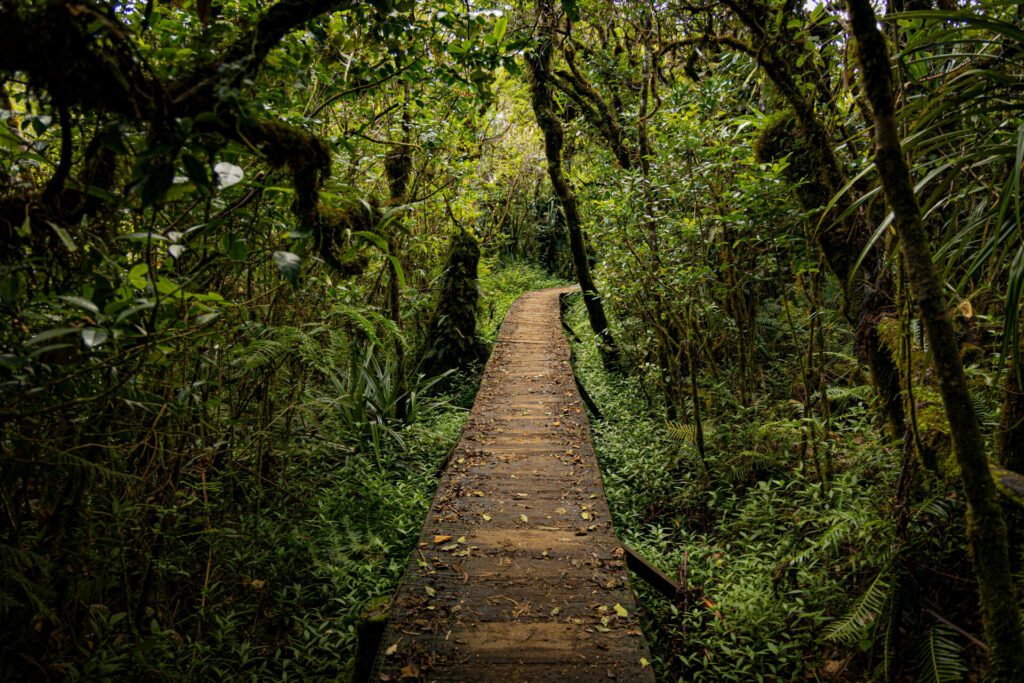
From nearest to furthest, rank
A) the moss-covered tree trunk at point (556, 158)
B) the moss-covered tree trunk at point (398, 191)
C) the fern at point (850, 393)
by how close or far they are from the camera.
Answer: the fern at point (850, 393), the moss-covered tree trunk at point (398, 191), the moss-covered tree trunk at point (556, 158)

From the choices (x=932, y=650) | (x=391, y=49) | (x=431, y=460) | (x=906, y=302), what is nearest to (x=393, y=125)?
(x=391, y=49)

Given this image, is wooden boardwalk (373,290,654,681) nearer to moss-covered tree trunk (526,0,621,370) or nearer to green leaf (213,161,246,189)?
green leaf (213,161,246,189)

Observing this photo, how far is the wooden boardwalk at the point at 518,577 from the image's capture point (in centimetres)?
210

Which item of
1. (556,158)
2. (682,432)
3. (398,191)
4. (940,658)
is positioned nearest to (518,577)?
(940,658)

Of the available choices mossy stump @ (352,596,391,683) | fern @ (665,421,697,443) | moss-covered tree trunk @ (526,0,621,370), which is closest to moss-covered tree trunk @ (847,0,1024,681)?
mossy stump @ (352,596,391,683)

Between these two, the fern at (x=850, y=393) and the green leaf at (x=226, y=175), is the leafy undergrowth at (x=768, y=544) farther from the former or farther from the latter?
the green leaf at (x=226, y=175)

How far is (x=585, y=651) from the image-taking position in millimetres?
2152

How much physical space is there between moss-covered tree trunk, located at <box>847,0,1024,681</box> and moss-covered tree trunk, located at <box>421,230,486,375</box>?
6710 millimetres

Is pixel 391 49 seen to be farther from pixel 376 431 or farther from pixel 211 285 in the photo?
pixel 376 431

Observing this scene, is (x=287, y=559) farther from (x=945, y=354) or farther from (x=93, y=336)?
(x=945, y=354)

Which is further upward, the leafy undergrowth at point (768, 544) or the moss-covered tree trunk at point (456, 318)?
the moss-covered tree trunk at point (456, 318)

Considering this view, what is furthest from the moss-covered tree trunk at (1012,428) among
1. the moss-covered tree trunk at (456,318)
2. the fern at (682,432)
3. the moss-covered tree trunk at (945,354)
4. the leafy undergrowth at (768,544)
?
the moss-covered tree trunk at (456,318)

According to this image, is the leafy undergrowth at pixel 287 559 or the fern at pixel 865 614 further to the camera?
the leafy undergrowth at pixel 287 559

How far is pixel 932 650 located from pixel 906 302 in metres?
1.50
